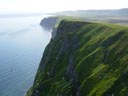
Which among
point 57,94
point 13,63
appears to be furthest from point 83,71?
point 13,63

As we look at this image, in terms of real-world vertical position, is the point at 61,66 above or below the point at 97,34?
below

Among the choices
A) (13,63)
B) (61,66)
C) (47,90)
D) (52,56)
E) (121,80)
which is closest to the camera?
(121,80)

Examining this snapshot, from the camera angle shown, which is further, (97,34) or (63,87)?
(97,34)

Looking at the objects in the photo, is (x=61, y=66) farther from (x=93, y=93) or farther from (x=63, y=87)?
(x=93, y=93)

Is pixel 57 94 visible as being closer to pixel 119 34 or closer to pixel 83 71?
pixel 83 71

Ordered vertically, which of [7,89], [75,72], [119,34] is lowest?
[7,89]

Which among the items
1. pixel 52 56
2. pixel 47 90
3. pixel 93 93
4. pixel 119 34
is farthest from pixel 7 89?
pixel 93 93

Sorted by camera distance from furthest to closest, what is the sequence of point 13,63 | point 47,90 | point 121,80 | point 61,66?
1. point 13,63
2. point 61,66
3. point 47,90
4. point 121,80
